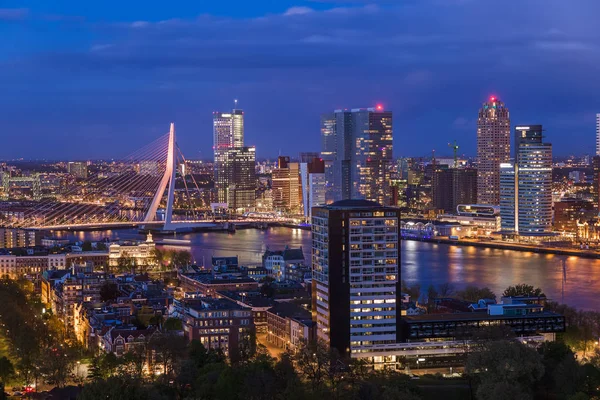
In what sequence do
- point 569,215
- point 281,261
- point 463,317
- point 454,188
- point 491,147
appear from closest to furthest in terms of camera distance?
point 463,317, point 281,261, point 569,215, point 491,147, point 454,188

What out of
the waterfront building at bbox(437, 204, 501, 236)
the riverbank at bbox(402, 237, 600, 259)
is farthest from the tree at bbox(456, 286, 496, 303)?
the waterfront building at bbox(437, 204, 501, 236)

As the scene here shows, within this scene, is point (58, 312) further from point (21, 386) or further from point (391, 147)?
point (391, 147)

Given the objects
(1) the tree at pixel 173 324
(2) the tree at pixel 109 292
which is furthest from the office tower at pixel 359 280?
(2) the tree at pixel 109 292

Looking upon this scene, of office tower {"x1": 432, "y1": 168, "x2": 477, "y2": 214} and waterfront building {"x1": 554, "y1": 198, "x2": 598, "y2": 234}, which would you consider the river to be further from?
office tower {"x1": 432, "y1": 168, "x2": 477, "y2": 214}

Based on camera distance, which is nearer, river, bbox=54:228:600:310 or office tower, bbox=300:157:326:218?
river, bbox=54:228:600:310

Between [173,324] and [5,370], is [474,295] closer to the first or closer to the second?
[173,324]

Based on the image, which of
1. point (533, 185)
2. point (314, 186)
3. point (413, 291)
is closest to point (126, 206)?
point (314, 186)

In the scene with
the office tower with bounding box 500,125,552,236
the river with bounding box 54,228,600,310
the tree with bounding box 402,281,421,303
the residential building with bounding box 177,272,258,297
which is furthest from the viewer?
the office tower with bounding box 500,125,552,236

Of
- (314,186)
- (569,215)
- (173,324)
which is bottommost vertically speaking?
(173,324)
